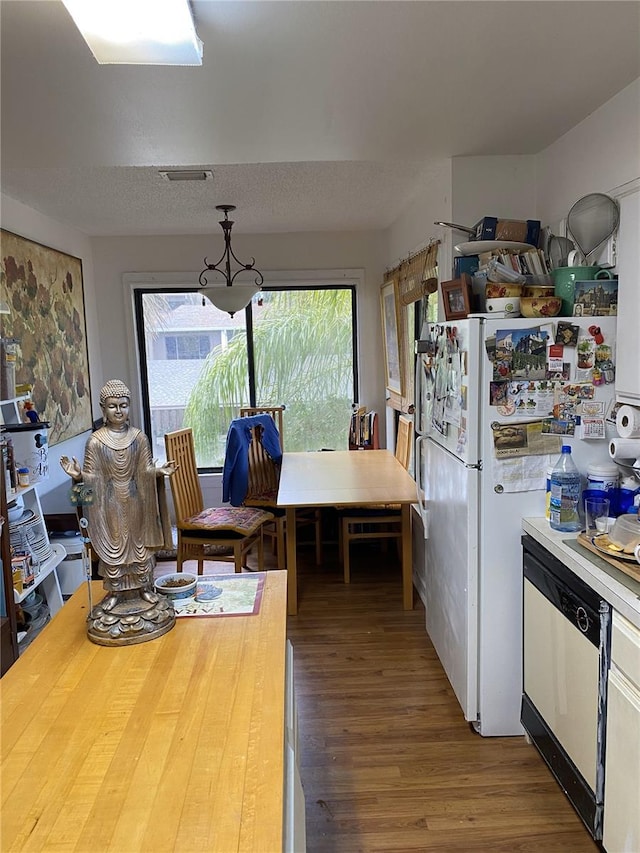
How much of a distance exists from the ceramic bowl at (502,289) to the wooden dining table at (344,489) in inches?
50.4

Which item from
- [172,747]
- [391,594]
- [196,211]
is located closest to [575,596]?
[172,747]

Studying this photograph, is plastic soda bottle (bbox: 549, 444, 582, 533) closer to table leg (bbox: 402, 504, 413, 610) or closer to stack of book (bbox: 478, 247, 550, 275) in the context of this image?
stack of book (bbox: 478, 247, 550, 275)

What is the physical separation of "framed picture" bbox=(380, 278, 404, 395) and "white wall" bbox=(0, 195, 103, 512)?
7.73 feet

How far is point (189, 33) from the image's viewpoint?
1.43m

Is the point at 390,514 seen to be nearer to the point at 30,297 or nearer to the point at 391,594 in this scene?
the point at 391,594

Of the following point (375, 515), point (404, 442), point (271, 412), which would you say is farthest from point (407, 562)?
point (271, 412)

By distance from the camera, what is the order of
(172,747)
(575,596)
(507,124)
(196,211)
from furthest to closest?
(196,211), (507,124), (575,596), (172,747)

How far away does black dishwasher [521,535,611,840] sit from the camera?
67.4 inches

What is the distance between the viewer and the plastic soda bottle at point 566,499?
205cm

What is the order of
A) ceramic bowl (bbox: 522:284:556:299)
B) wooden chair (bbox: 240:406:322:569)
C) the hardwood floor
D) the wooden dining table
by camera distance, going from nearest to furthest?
the hardwood floor → ceramic bowl (bbox: 522:284:556:299) → the wooden dining table → wooden chair (bbox: 240:406:322:569)

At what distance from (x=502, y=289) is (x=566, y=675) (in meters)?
1.37

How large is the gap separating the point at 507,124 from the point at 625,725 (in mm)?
2089

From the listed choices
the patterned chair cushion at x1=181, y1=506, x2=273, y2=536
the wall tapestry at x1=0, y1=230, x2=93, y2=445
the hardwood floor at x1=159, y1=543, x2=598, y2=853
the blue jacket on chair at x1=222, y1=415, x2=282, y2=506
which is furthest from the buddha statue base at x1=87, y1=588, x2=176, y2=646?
the blue jacket on chair at x1=222, y1=415, x2=282, y2=506

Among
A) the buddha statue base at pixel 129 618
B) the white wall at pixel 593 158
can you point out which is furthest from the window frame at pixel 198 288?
the buddha statue base at pixel 129 618
